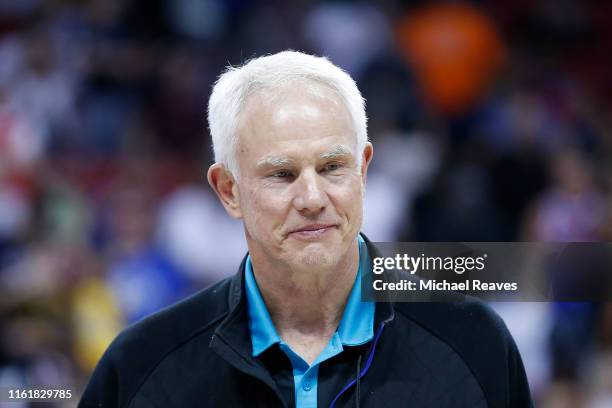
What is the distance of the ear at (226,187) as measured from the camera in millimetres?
1804

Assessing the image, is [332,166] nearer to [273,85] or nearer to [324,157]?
[324,157]

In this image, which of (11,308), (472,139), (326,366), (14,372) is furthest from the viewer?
(472,139)

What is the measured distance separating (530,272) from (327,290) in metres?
0.38

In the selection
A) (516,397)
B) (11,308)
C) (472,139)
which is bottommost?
(516,397)

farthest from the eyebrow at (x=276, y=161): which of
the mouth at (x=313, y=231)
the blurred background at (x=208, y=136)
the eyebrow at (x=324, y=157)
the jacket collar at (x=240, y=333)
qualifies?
the blurred background at (x=208, y=136)

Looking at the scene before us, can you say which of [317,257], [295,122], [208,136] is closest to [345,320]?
[317,257]

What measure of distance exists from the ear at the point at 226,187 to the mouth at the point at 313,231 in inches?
6.7

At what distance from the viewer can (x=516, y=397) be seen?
1.78m

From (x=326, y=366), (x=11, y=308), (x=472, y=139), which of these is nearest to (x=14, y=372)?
(x=326, y=366)

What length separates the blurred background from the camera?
431 centimetres

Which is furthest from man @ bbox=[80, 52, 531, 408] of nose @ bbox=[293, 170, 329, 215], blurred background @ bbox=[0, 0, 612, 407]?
blurred background @ bbox=[0, 0, 612, 407]

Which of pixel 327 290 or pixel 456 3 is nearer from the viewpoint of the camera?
pixel 327 290

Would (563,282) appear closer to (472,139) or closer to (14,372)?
(14,372)

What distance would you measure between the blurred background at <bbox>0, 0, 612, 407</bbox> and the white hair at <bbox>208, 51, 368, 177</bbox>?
5.36 ft
